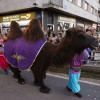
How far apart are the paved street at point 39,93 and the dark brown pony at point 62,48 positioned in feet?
0.84

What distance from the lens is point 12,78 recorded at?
426 centimetres

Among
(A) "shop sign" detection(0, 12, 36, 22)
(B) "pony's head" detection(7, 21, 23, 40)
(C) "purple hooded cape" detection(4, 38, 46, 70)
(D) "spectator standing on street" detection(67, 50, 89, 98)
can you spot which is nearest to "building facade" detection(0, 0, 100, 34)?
(A) "shop sign" detection(0, 12, 36, 22)

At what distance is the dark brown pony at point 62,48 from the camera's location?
87.7 inches

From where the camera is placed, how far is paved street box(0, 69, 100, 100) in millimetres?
2988

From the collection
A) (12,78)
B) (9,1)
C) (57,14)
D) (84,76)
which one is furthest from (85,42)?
(9,1)

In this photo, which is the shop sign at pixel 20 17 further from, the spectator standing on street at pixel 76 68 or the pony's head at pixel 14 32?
the spectator standing on street at pixel 76 68

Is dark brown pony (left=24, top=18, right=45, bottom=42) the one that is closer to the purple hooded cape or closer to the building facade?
the purple hooded cape

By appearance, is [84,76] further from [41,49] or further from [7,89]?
[7,89]

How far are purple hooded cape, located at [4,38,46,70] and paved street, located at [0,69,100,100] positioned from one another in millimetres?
688

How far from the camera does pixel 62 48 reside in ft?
7.85

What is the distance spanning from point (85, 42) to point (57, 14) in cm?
1213

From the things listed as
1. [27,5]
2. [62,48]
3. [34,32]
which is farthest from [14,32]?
[27,5]

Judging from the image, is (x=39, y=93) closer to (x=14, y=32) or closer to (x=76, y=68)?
(x=76, y=68)

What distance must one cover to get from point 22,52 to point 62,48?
47.3 inches
